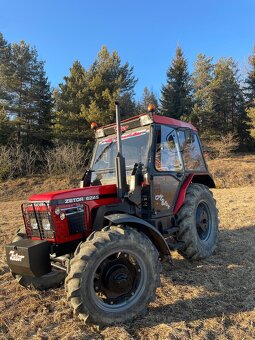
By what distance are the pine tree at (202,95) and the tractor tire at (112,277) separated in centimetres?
2915

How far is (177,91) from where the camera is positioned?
3388cm

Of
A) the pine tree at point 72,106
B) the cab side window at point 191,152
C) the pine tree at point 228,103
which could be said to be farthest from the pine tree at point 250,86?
the cab side window at point 191,152

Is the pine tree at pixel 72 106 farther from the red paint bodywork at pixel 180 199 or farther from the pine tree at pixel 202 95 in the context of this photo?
the red paint bodywork at pixel 180 199

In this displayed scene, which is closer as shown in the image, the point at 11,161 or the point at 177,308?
the point at 177,308

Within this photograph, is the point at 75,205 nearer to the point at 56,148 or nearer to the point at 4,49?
the point at 56,148

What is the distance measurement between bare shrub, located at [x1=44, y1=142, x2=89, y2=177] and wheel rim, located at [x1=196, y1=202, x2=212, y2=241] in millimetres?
19776

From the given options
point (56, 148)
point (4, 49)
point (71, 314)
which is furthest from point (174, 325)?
point (4, 49)

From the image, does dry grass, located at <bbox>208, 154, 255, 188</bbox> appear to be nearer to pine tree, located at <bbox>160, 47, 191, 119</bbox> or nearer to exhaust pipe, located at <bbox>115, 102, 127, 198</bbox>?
pine tree, located at <bbox>160, 47, 191, 119</bbox>

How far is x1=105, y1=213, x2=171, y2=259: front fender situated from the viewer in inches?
168

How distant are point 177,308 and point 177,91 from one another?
31575mm

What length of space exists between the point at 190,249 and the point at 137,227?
148 cm

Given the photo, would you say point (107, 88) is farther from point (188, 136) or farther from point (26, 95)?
point (188, 136)

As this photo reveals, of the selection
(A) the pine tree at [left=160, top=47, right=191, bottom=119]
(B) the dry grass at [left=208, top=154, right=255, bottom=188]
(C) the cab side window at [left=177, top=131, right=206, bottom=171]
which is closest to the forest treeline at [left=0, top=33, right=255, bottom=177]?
(A) the pine tree at [left=160, top=47, right=191, bottom=119]

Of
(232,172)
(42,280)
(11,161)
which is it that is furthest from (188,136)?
(11,161)
